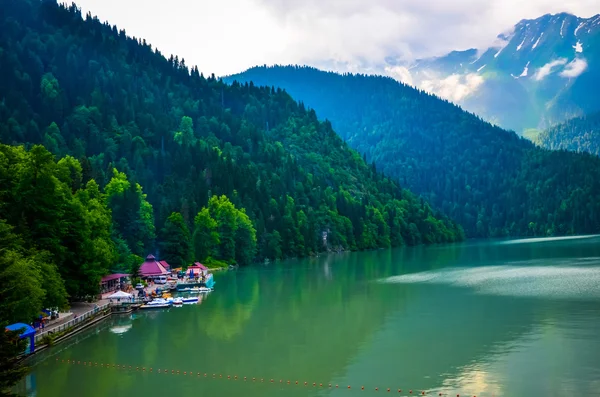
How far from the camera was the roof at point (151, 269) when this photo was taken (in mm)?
102756

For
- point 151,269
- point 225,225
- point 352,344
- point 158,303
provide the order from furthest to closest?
point 225,225 < point 151,269 < point 158,303 < point 352,344

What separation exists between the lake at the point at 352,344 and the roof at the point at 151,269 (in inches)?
553

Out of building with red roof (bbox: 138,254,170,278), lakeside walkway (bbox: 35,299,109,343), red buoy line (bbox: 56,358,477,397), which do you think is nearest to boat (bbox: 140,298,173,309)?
lakeside walkway (bbox: 35,299,109,343)

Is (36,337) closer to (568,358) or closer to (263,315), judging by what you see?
(263,315)

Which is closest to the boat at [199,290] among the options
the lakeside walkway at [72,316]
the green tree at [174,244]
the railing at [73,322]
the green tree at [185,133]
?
the lakeside walkway at [72,316]

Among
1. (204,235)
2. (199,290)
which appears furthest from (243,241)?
(199,290)

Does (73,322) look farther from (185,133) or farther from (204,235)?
(185,133)

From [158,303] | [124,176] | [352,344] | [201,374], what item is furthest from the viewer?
[124,176]

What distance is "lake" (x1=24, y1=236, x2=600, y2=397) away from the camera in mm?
42562

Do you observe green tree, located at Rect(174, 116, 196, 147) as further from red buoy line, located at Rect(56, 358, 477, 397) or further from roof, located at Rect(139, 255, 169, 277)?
red buoy line, located at Rect(56, 358, 477, 397)

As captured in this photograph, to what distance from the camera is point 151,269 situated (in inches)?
4094

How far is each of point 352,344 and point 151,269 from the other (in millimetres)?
56388

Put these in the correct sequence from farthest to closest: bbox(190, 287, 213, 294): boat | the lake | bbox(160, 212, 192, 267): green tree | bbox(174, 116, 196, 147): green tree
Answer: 1. bbox(174, 116, 196, 147): green tree
2. bbox(160, 212, 192, 267): green tree
3. bbox(190, 287, 213, 294): boat
4. the lake

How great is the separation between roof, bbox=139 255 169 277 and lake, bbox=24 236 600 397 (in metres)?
14.0
